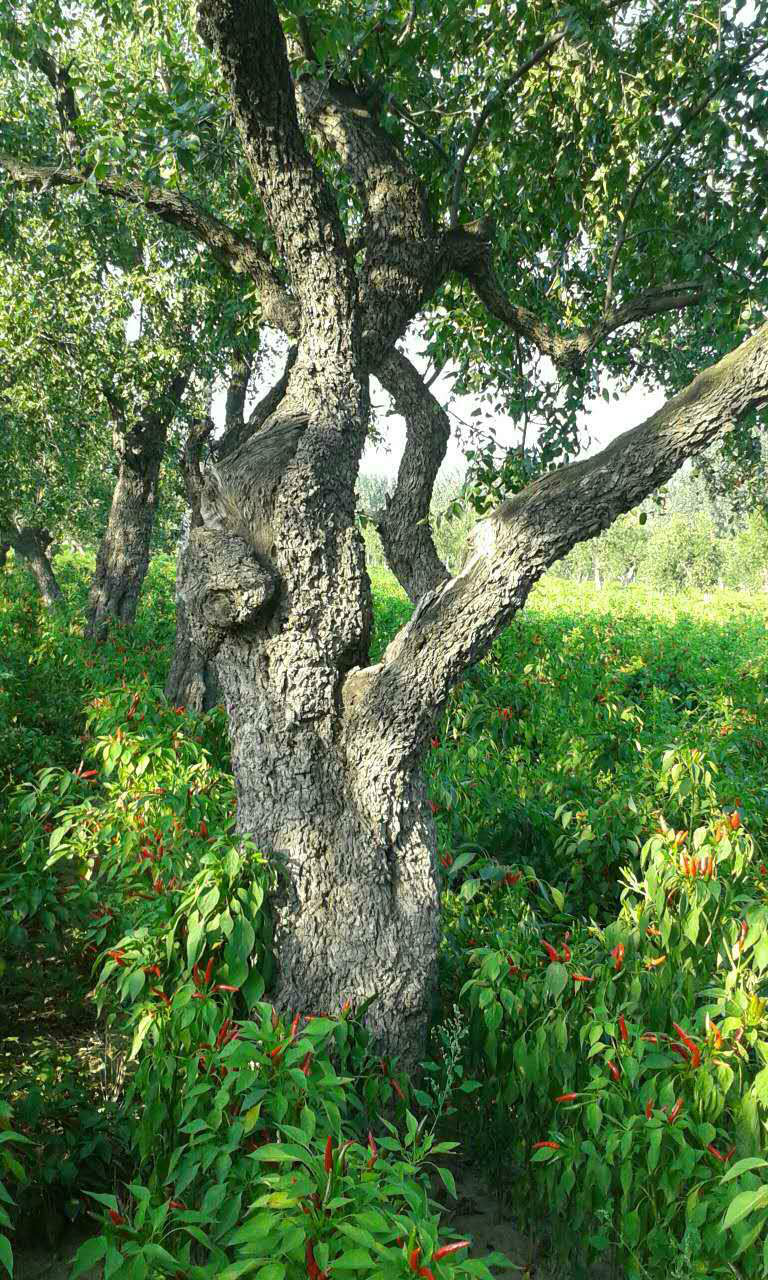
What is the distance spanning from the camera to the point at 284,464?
3490 millimetres

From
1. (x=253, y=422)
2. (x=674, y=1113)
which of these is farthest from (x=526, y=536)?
(x=253, y=422)

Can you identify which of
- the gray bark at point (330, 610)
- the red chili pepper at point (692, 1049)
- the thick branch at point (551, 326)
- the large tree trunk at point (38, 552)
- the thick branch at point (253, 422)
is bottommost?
the red chili pepper at point (692, 1049)

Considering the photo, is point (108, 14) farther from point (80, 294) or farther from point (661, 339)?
point (661, 339)

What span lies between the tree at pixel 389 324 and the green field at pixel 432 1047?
338 millimetres

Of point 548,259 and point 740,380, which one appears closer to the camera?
point 740,380

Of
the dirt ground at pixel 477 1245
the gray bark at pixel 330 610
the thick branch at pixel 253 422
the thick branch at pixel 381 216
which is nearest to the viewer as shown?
the dirt ground at pixel 477 1245

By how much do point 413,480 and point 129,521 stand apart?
15.5 feet

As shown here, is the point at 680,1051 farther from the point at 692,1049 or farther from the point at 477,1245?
the point at 477,1245

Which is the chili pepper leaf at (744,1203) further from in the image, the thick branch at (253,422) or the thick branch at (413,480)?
the thick branch at (253,422)

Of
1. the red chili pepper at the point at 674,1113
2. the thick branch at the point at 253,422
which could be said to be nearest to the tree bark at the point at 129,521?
the thick branch at the point at 253,422

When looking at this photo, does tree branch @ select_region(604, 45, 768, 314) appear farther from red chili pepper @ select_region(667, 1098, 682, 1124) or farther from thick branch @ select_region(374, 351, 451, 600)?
red chili pepper @ select_region(667, 1098, 682, 1124)

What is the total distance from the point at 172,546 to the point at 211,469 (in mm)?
19524

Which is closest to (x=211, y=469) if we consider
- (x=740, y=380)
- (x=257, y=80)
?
(x=257, y=80)

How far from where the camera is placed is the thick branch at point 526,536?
9.29 ft
